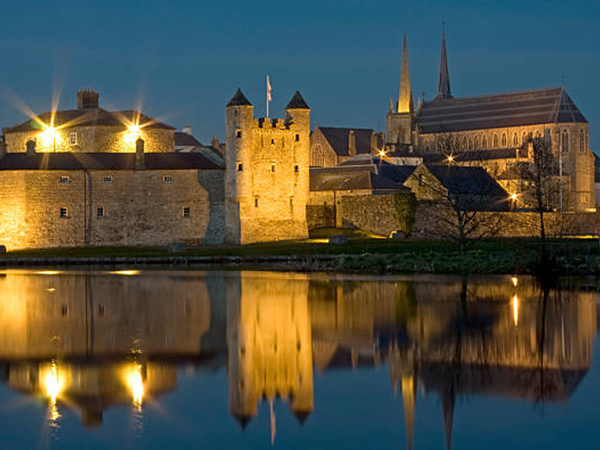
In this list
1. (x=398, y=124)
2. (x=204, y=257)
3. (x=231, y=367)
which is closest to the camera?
(x=231, y=367)

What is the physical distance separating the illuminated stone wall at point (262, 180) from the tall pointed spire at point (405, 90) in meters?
80.8

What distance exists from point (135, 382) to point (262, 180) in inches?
1887

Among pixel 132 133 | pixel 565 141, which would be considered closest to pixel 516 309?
pixel 132 133

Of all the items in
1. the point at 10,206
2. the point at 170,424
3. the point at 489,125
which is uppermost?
the point at 489,125

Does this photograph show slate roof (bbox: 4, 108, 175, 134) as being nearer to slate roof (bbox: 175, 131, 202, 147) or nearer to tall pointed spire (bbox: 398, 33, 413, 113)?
slate roof (bbox: 175, 131, 202, 147)

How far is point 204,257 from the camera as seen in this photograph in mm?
56562

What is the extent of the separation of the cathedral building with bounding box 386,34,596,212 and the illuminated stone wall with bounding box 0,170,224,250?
48.2 meters

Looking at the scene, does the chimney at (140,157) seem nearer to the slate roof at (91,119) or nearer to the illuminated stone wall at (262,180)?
the illuminated stone wall at (262,180)

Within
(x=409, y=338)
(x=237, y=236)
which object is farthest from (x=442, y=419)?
(x=237, y=236)

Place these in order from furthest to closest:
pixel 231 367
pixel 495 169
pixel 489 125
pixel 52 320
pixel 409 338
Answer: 1. pixel 489 125
2. pixel 495 169
3. pixel 52 320
4. pixel 409 338
5. pixel 231 367

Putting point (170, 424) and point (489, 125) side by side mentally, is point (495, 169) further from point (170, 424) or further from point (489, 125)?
point (170, 424)

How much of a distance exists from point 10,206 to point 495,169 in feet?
192

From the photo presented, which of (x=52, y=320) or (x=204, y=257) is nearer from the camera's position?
(x=52, y=320)

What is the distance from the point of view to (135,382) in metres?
20.0
